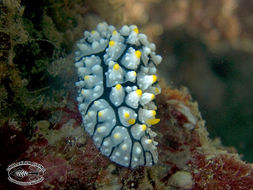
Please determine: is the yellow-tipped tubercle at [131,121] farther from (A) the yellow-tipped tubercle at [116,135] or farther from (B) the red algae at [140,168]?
(B) the red algae at [140,168]

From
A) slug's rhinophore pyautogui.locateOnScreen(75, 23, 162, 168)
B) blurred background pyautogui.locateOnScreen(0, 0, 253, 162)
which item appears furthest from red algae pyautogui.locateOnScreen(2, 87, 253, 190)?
blurred background pyautogui.locateOnScreen(0, 0, 253, 162)

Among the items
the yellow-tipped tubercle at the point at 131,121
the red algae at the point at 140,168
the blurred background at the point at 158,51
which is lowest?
the red algae at the point at 140,168

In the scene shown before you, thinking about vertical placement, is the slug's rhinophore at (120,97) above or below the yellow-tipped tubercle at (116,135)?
above

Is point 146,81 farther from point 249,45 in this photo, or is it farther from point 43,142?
point 249,45

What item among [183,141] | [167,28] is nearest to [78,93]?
[183,141]

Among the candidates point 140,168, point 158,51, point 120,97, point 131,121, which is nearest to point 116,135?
point 131,121

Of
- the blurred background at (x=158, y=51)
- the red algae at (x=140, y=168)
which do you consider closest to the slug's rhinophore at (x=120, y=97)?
the red algae at (x=140, y=168)

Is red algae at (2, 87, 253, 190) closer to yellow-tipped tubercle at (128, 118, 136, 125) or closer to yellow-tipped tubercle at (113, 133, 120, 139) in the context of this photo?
yellow-tipped tubercle at (113, 133, 120, 139)
